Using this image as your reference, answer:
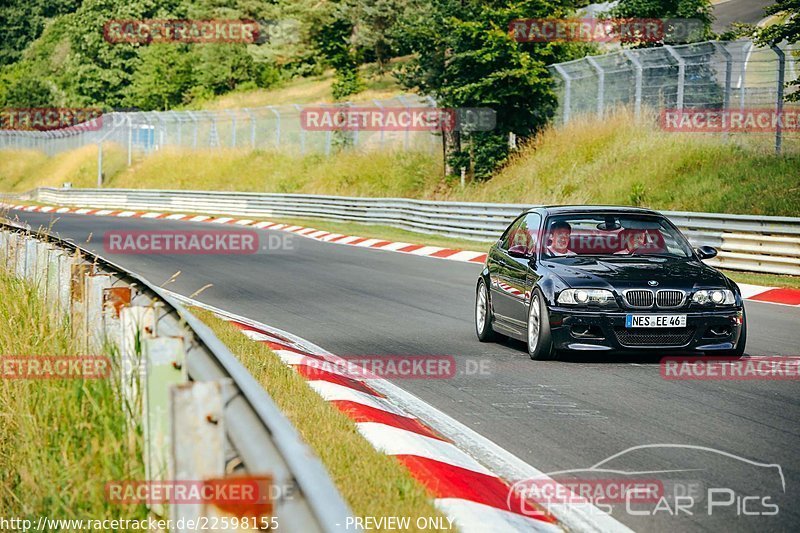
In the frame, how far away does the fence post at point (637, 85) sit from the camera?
31.2 meters

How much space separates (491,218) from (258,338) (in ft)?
54.8

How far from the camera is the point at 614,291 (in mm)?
10578

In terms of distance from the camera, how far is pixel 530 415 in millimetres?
8453

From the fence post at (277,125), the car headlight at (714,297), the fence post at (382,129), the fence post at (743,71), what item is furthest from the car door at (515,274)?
the fence post at (277,125)

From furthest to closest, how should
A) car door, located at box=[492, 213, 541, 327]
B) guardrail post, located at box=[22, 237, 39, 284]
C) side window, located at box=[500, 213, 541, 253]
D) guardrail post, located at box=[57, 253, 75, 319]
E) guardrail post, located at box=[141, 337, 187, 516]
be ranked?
1. side window, located at box=[500, 213, 541, 253]
2. car door, located at box=[492, 213, 541, 327]
3. guardrail post, located at box=[22, 237, 39, 284]
4. guardrail post, located at box=[57, 253, 75, 319]
5. guardrail post, located at box=[141, 337, 187, 516]

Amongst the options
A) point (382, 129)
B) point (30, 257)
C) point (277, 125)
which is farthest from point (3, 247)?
point (277, 125)

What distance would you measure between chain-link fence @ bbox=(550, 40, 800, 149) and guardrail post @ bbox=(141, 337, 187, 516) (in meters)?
21.5

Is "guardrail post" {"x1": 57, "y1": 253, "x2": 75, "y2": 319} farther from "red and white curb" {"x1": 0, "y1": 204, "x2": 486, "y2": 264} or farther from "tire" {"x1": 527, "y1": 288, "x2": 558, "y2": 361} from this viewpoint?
"red and white curb" {"x1": 0, "y1": 204, "x2": 486, "y2": 264}

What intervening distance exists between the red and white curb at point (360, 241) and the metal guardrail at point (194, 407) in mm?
8260

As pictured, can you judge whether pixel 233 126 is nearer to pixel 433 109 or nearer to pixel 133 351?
pixel 433 109

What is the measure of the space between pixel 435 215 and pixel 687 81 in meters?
7.27

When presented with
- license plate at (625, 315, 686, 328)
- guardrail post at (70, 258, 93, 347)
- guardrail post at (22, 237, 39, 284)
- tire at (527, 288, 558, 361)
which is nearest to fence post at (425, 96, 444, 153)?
tire at (527, 288, 558, 361)

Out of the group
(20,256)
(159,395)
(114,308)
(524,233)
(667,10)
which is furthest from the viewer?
(667,10)

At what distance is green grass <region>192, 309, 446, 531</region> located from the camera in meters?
5.46
